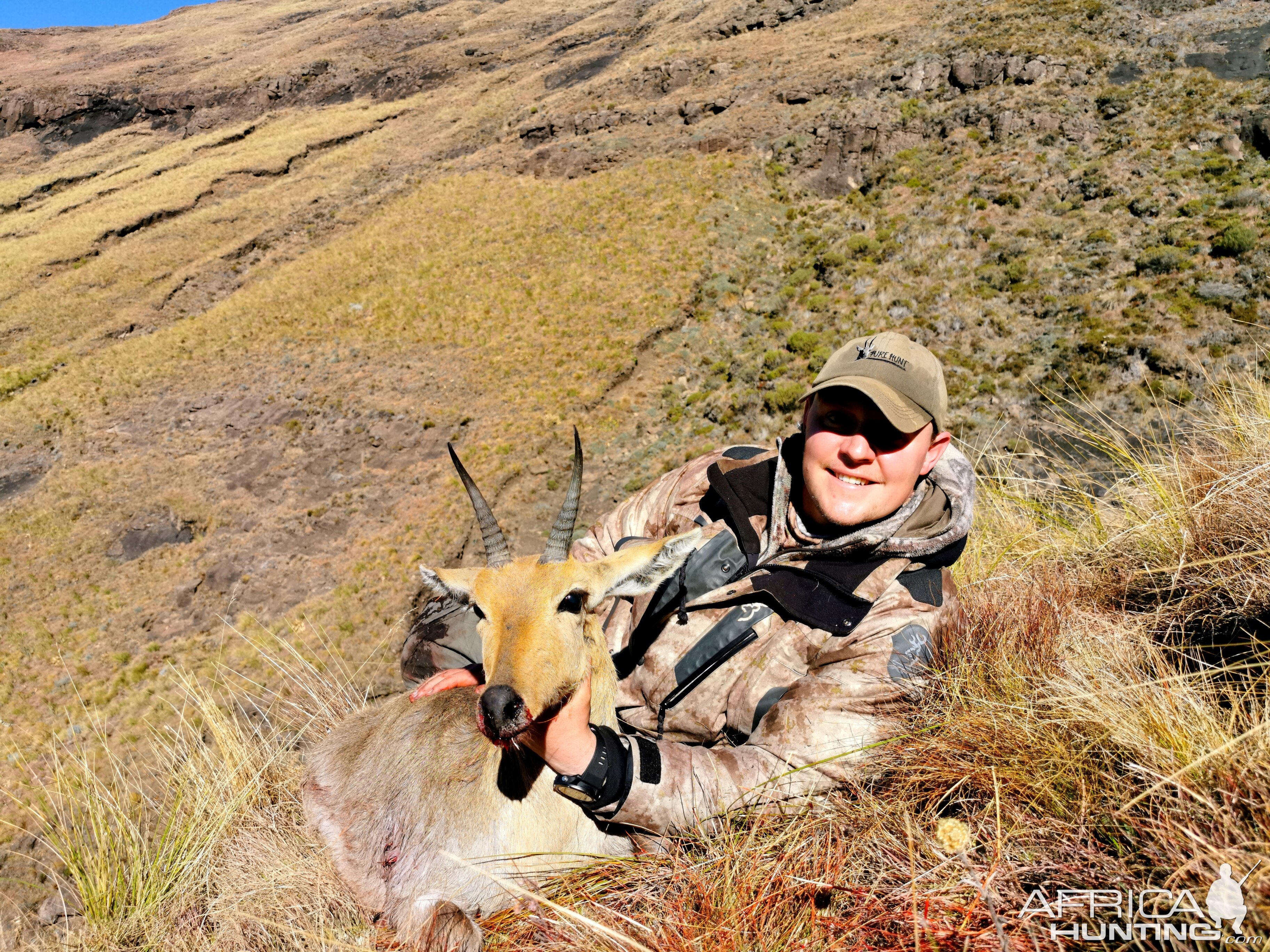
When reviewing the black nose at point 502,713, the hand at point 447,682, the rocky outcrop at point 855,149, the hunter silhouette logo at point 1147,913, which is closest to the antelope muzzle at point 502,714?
the black nose at point 502,713

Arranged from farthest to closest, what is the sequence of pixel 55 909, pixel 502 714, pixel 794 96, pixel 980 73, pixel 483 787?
pixel 794 96 → pixel 980 73 → pixel 55 909 → pixel 483 787 → pixel 502 714

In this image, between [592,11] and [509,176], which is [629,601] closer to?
[509,176]

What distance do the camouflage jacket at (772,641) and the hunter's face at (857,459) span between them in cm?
12

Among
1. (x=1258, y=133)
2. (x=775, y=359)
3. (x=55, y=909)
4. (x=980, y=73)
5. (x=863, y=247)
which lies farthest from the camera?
(x=980, y=73)

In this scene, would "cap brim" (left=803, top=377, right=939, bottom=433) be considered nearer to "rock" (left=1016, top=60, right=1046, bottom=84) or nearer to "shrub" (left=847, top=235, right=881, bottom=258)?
"shrub" (left=847, top=235, right=881, bottom=258)

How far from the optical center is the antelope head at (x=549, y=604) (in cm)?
265

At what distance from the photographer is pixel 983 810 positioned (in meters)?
2.07

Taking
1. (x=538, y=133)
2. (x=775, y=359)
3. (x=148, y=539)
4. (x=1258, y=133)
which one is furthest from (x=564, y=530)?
(x=538, y=133)

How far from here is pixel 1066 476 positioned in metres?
5.00

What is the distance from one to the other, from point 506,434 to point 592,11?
233 ft

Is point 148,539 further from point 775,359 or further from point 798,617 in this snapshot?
point 798,617

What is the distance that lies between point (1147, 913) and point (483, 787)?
9.34ft

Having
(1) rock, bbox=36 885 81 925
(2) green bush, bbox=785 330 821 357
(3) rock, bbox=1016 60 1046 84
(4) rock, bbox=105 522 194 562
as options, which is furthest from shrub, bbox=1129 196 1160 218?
(4) rock, bbox=105 522 194 562

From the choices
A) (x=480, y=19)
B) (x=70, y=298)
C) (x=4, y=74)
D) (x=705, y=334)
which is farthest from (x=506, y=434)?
(x=4, y=74)
